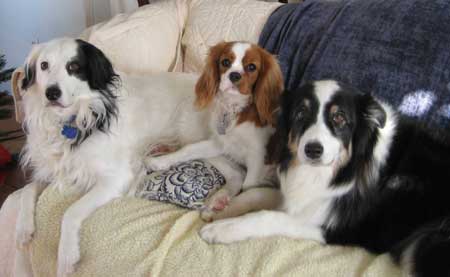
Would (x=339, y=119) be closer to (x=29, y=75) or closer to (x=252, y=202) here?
(x=252, y=202)

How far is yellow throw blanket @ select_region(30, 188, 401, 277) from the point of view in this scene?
1324 mm

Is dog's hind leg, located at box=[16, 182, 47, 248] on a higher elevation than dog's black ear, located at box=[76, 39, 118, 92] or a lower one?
lower

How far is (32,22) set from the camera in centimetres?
396

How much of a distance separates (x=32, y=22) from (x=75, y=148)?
9.13ft

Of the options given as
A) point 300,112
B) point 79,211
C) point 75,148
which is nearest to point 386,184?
point 300,112

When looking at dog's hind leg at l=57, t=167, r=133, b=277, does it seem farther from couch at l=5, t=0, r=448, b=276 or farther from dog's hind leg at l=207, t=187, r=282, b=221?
dog's hind leg at l=207, t=187, r=282, b=221

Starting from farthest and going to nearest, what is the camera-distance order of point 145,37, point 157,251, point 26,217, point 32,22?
1. point 32,22
2. point 145,37
3. point 26,217
4. point 157,251

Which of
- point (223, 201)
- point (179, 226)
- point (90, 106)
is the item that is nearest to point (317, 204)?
point (223, 201)

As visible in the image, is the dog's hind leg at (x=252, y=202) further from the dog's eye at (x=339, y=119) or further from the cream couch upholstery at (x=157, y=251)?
the dog's eye at (x=339, y=119)

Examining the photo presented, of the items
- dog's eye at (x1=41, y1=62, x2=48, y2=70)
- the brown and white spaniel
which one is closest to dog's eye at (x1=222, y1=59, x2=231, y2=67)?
the brown and white spaniel

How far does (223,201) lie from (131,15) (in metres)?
1.36

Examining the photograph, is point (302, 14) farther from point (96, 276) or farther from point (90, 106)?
point (96, 276)

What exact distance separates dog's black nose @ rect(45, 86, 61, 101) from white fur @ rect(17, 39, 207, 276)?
0.06ft

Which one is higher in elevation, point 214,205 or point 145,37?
point 145,37
